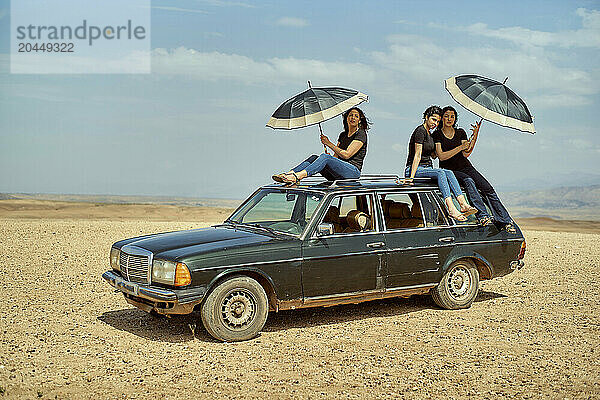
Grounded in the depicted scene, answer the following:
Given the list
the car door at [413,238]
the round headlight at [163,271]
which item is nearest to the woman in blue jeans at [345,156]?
the car door at [413,238]

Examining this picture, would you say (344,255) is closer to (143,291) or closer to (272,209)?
(272,209)

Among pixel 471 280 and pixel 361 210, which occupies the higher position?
pixel 361 210

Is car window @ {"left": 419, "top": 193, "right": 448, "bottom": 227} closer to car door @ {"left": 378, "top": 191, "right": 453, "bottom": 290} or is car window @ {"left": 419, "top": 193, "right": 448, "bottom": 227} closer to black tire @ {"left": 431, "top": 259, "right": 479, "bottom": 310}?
car door @ {"left": 378, "top": 191, "right": 453, "bottom": 290}

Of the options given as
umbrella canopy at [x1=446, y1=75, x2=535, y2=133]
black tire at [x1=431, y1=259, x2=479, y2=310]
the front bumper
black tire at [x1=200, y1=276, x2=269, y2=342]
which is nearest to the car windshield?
black tire at [x1=200, y1=276, x2=269, y2=342]

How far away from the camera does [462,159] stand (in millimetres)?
10188

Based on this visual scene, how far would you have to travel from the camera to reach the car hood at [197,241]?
7480mm

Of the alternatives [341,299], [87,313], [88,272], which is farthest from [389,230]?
[88,272]

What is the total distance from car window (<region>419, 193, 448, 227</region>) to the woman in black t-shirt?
84 cm

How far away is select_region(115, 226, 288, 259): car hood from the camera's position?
748 cm

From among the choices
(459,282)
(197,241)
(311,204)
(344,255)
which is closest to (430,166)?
(459,282)

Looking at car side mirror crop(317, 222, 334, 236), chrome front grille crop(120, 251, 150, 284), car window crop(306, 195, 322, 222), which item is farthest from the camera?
car window crop(306, 195, 322, 222)

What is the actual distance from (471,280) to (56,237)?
39.6 feet

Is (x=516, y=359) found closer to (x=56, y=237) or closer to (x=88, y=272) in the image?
(x=88, y=272)

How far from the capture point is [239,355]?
7.09 m
